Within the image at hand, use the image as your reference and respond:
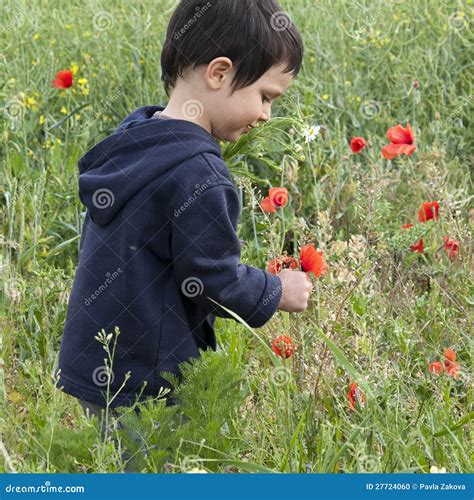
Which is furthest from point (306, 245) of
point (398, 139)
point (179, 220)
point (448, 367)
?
point (398, 139)

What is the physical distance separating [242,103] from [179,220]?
34 cm

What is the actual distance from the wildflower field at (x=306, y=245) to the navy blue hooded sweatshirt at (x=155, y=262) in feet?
0.28

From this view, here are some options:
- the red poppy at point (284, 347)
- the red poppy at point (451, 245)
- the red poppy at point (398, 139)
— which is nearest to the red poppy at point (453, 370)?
the red poppy at point (284, 347)

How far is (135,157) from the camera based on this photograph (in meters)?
2.41

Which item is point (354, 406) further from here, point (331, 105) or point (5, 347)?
point (331, 105)

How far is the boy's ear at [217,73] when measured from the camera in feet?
7.87

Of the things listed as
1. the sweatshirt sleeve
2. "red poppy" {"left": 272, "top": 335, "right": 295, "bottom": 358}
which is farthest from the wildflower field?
the sweatshirt sleeve

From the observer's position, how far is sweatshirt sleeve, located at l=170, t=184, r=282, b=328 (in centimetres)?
228

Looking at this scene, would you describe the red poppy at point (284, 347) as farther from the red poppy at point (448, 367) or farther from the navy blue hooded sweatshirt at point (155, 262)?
the red poppy at point (448, 367)

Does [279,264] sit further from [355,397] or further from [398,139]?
[398,139]

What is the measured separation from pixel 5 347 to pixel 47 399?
0.19 meters

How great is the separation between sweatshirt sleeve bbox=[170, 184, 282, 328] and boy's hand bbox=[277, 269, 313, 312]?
91 mm

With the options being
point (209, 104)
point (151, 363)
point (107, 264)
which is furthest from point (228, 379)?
point (209, 104)

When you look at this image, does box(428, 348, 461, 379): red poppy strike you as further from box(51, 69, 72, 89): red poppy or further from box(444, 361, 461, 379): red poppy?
box(51, 69, 72, 89): red poppy
